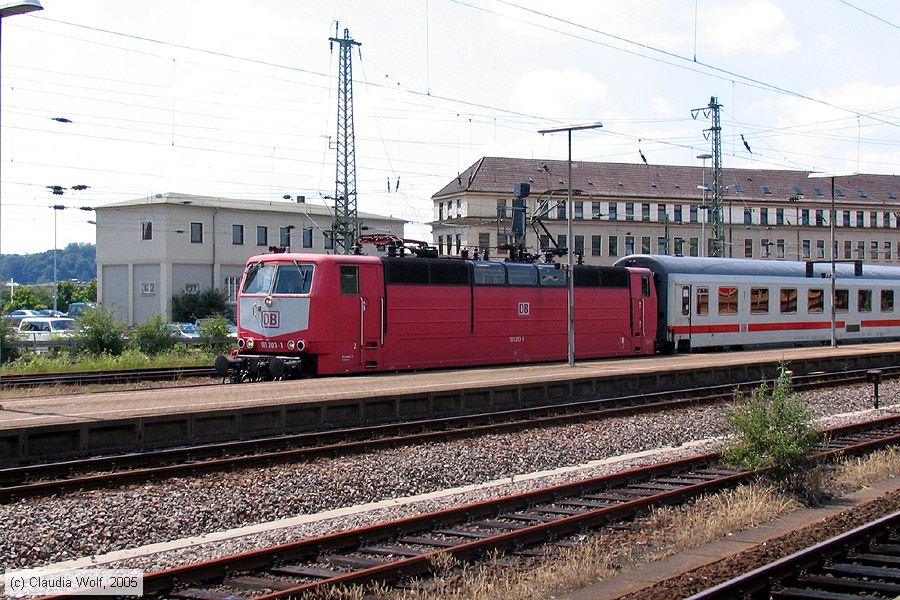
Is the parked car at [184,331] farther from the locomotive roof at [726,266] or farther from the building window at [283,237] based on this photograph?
the locomotive roof at [726,266]

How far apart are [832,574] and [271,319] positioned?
53.5 ft

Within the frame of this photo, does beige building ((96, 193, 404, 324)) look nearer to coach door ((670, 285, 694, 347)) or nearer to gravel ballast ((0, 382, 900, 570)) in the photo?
coach door ((670, 285, 694, 347))

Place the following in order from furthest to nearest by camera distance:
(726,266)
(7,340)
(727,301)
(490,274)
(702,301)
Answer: (726,266)
(727,301)
(702,301)
(7,340)
(490,274)

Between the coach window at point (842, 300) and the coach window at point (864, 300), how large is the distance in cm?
80

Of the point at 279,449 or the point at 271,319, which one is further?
the point at 271,319

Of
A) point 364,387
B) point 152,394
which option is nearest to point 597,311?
point 364,387

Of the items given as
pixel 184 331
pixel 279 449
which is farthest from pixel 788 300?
pixel 184 331

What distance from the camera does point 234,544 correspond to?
9.92 metres

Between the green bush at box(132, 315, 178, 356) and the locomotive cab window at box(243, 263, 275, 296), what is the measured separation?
45.8ft

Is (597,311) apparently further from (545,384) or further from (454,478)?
(454,478)

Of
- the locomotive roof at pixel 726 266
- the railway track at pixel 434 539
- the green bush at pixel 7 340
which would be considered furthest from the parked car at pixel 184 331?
the railway track at pixel 434 539

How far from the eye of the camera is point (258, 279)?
2342 cm

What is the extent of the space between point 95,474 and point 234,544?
4.35 m

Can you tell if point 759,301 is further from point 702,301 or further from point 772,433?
point 772,433
